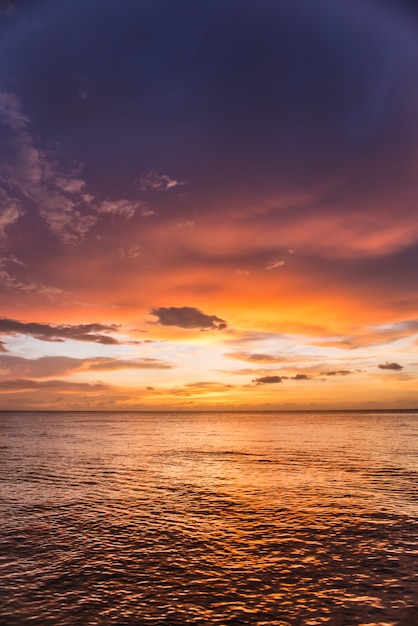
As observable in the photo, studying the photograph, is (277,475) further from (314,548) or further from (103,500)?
(314,548)

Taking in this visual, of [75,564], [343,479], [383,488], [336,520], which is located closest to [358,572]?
[336,520]

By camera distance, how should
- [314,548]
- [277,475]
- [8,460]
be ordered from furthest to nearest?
1. [8,460]
2. [277,475]
3. [314,548]

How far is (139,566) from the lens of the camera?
63.3ft

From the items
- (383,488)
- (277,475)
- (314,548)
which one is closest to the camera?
(314,548)

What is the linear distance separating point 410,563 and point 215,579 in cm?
855

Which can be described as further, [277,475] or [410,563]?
[277,475]

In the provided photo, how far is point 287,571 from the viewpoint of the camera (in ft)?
60.8

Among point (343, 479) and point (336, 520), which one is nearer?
point (336, 520)

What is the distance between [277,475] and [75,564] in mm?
26842

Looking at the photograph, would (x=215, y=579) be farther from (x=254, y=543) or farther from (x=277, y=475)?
(x=277, y=475)

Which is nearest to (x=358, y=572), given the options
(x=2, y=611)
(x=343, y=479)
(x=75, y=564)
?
(x=75, y=564)

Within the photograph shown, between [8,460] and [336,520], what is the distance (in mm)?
43767

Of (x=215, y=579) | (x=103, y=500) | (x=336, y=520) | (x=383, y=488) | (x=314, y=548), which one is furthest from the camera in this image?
(x=383, y=488)

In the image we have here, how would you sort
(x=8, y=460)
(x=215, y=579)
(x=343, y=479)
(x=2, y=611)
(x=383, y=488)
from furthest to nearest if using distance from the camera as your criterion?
1. (x=8, y=460)
2. (x=343, y=479)
3. (x=383, y=488)
4. (x=215, y=579)
5. (x=2, y=611)
